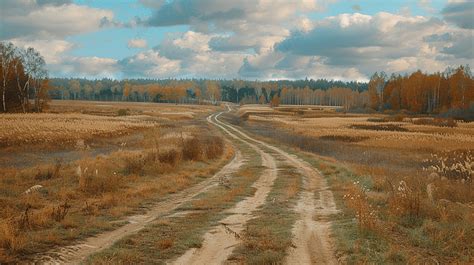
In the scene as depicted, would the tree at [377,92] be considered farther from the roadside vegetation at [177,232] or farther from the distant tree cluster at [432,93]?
the roadside vegetation at [177,232]

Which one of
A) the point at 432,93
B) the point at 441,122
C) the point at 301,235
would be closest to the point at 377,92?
the point at 432,93

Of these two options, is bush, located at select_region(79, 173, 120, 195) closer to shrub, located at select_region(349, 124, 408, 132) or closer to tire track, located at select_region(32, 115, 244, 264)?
tire track, located at select_region(32, 115, 244, 264)

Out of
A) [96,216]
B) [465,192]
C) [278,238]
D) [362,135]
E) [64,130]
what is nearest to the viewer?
[278,238]

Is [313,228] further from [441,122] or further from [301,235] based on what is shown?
[441,122]

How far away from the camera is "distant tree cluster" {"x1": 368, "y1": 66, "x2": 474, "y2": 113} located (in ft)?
353

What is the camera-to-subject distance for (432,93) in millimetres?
118188

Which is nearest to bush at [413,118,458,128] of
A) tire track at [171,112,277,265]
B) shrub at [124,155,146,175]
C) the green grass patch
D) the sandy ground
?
shrub at [124,155,146,175]

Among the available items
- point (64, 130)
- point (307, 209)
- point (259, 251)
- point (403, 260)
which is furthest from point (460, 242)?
point (64, 130)

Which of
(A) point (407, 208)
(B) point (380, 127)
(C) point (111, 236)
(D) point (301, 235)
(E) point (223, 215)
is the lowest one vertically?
(B) point (380, 127)

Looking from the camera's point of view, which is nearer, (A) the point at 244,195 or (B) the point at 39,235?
(B) the point at 39,235

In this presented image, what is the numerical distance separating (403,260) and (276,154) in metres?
25.8

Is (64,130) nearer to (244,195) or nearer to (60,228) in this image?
(244,195)

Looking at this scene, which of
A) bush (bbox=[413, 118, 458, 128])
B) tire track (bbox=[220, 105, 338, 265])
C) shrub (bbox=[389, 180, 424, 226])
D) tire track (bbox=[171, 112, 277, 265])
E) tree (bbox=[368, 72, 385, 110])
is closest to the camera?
tire track (bbox=[171, 112, 277, 265])

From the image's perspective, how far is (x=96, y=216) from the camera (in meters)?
12.4
